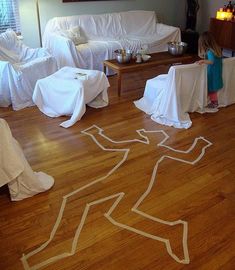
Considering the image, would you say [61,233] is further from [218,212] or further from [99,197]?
[218,212]

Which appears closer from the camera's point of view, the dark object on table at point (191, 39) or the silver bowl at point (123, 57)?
the silver bowl at point (123, 57)

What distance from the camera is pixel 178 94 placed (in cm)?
329

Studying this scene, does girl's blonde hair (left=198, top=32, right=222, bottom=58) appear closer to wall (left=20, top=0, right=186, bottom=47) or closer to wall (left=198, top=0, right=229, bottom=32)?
wall (left=20, top=0, right=186, bottom=47)

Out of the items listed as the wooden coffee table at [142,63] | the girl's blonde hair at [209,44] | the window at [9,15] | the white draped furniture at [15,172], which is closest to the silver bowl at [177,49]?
the wooden coffee table at [142,63]

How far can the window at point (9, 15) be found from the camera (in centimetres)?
448

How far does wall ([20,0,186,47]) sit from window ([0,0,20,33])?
→ 112 millimetres

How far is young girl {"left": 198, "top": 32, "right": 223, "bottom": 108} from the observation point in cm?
336

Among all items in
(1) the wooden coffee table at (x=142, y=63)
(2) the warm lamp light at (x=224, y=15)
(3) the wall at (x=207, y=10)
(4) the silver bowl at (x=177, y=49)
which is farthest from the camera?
(3) the wall at (x=207, y=10)

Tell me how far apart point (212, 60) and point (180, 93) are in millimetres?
537

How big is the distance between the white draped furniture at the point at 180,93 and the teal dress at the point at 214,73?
0.10 metres

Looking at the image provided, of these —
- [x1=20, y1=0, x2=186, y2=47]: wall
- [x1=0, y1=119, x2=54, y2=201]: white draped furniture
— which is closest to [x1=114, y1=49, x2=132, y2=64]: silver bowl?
[x1=20, y1=0, x2=186, y2=47]: wall

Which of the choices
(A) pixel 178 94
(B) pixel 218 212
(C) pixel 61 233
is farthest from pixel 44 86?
(B) pixel 218 212

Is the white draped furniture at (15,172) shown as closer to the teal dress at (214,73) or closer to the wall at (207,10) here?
the teal dress at (214,73)

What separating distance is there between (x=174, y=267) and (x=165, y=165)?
1.04 meters
